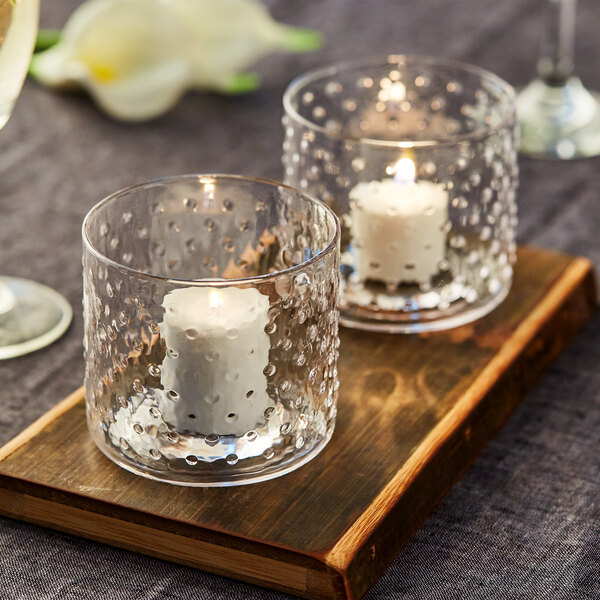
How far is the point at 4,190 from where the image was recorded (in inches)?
29.2

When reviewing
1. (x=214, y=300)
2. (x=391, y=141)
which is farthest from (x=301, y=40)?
(x=214, y=300)

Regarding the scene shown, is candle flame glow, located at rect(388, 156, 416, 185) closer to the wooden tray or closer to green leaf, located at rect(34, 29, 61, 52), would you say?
the wooden tray

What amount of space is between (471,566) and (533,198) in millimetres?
378

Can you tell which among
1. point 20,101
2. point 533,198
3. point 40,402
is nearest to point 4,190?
point 20,101

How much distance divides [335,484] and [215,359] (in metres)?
0.07

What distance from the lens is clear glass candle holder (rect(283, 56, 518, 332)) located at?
537 millimetres

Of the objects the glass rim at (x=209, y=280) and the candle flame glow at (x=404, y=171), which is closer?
the glass rim at (x=209, y=280)

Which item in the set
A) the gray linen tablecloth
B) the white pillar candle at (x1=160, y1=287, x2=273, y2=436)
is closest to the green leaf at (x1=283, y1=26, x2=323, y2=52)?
the gray linen tablecloth

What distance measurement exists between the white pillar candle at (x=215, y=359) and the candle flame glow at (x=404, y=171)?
0.50 feet

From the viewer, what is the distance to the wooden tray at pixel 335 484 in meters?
0.41

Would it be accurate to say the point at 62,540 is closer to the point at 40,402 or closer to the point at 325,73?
the point at 40,402

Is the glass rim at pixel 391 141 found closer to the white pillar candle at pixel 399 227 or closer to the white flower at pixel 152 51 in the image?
the white pillar candle at pixel 399 227

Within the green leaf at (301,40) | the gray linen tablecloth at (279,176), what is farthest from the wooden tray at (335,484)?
the green leaf at (301,40)

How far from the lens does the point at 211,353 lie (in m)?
0.41
